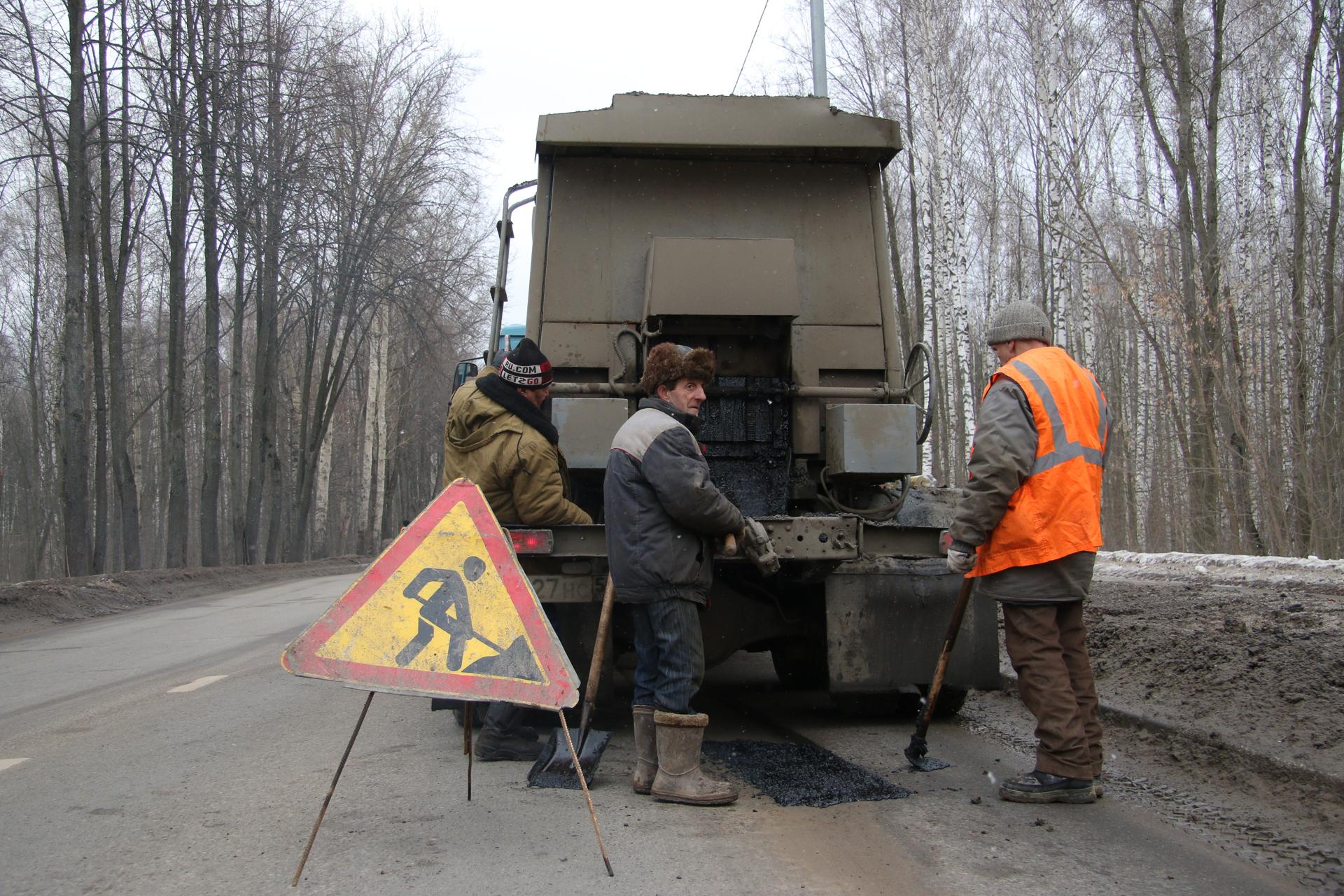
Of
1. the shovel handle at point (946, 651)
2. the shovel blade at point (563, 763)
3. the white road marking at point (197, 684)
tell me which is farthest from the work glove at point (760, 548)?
the white road marking at point (197, 684)

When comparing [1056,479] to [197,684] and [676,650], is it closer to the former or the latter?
[676,650]

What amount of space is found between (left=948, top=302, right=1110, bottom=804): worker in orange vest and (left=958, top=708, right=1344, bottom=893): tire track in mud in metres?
0.23

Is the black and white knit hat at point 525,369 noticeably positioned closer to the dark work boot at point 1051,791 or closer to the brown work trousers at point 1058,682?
the brown work trousers at point 1058,682

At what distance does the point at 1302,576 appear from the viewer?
8.03 meters

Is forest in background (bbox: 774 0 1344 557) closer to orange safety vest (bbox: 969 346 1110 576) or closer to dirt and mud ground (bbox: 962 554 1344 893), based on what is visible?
dirt and mud ground (bbox: 962 554 1344 893)

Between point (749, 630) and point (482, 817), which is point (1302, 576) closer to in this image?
point (749, 630)

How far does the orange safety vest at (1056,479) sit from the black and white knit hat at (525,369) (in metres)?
2.18

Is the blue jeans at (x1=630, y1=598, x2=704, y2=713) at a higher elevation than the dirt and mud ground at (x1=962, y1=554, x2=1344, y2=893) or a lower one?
higher

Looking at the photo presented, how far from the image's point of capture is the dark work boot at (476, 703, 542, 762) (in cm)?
516

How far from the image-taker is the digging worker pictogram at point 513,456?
205 inches

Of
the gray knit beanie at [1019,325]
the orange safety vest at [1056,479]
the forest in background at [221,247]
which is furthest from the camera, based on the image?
the forest in background at [221,247]

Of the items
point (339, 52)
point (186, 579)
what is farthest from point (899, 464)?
point (339, 52)

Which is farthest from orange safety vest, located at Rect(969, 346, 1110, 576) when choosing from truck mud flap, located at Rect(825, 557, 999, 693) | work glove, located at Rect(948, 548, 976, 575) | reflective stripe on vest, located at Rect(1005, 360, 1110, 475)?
truck mud flap, located at Rect(825, 557, 999, 693)

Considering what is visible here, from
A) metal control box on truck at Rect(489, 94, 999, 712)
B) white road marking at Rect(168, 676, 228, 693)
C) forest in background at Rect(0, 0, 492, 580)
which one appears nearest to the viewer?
metal control box on truck at Rect(489, 94, 999, 712)
